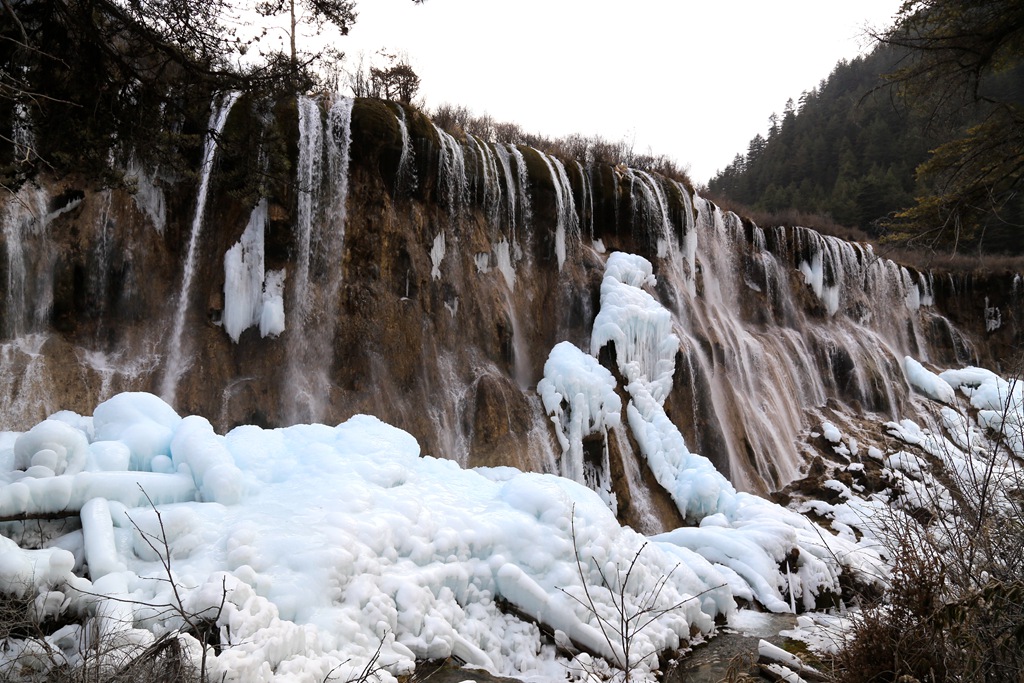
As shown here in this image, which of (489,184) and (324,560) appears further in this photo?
(489,184)

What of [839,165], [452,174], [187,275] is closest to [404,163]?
[452,174]

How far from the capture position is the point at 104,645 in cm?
271

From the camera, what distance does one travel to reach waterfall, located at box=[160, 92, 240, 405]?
31.3 feet

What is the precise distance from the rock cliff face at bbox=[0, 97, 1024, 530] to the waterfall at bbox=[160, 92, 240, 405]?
33 millimetres

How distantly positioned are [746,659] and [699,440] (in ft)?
26.8

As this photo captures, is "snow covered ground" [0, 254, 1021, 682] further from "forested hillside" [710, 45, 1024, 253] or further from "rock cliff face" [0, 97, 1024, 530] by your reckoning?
"forested hillside" [710, 45, 1024, 253]

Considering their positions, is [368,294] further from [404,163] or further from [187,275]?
[187,275]

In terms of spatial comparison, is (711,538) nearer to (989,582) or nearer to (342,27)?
(989,582)

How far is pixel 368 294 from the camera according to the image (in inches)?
430

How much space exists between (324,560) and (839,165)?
48054 millimetres

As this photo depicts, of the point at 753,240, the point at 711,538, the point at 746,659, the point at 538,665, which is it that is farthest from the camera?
the point at 753,240

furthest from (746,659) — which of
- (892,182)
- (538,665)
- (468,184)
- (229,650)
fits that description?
(892,182)

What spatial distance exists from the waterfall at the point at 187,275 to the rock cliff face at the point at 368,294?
3 centimetres

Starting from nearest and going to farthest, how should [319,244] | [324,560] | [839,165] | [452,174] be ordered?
[324,560]
[319,244]
[452,174]
[839,165]
